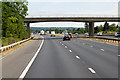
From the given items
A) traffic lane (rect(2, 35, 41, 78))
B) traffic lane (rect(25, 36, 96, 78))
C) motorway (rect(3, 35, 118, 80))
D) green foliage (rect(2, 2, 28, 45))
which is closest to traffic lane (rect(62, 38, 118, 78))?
motorway (rect(3, 35, 118, 80))

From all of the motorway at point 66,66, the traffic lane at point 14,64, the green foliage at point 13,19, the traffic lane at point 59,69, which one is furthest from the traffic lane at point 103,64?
the green foliage at point 13,19

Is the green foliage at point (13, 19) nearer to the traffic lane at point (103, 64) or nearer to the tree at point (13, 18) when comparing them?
the tree at point (13, 18)

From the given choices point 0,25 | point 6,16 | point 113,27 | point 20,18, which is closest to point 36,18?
point 20,18

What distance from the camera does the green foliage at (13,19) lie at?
50.5 m

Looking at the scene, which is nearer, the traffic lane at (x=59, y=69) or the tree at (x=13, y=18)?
the traffic lane at (x=59, y=69)

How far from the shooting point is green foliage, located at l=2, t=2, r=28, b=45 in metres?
50.5

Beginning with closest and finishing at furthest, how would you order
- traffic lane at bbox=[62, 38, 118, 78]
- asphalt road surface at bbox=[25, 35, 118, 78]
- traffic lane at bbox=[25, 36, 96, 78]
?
traffic lane at bbox=[25, 36, 96, 78], asphalt road surface at bbox=[25, 35, 118, 78], traffic lane at bbox=[62, 38, 118, 78]

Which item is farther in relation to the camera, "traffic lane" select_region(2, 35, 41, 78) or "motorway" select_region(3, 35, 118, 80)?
"traffic lane" select_region(2, 35, 41, 78)

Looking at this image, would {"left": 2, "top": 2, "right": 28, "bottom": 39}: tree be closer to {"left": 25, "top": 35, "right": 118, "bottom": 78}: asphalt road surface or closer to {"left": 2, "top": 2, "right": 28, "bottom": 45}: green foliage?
{"left": 2, "top": 2, "right": 28, "bottom": 45}: green foliage

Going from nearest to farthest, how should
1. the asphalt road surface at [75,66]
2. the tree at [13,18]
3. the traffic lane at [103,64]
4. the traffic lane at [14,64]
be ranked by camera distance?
1. the asphalt road surface at [75,66]
2. the traffic lane at [103,64]
3. the traffic lane at [14,64]
4. the tree at [13,18]

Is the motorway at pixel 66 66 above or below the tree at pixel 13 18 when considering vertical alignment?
below

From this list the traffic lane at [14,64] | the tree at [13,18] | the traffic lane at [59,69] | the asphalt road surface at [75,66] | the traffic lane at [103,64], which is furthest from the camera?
the tree at [13,18]

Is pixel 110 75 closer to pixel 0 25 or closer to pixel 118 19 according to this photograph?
pixel 0 25

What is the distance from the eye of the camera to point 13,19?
5094 cm
